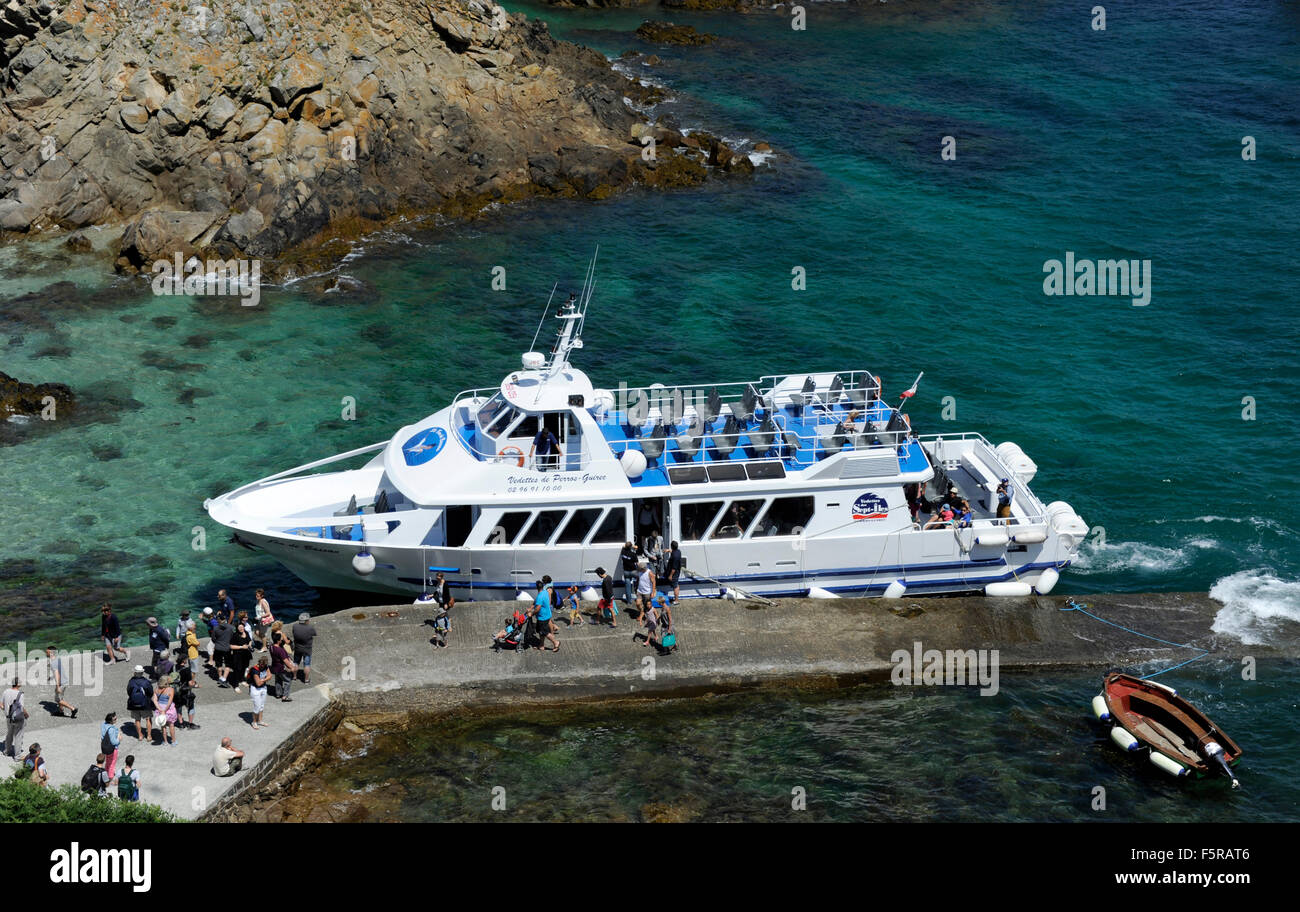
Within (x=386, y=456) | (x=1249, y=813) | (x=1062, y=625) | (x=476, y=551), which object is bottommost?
(x=1249, y=813)

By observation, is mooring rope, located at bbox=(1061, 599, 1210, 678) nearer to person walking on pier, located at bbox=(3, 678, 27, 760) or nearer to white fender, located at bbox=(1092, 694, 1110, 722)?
white fender, located at bbox=(1092, 694, 1110, 722)

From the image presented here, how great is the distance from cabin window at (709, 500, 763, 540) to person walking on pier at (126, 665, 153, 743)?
11.6 m

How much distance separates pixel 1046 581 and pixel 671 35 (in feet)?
Answer: 167

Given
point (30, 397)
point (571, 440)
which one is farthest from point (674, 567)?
point (30, 397)

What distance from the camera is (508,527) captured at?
27.5 meters

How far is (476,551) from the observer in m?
27.2

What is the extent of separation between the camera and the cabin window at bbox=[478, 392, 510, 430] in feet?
92.3

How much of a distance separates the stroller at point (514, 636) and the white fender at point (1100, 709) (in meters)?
11.1

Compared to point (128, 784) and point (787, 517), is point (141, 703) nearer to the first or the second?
→ point (128, 784)

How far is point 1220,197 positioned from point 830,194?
15633 mm

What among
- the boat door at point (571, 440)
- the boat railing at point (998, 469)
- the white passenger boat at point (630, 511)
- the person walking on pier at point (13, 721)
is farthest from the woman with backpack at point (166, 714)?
the boat railing at point (998, 469)
